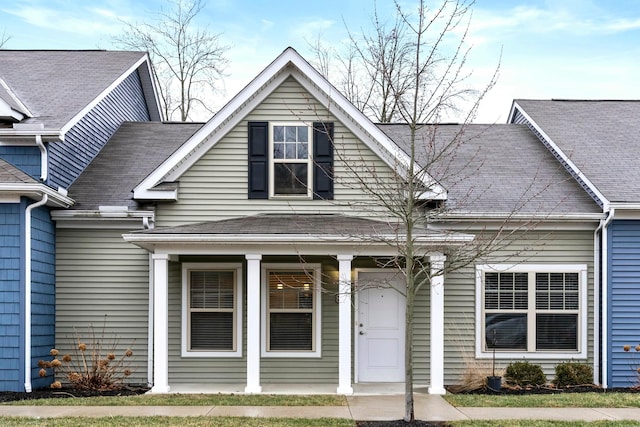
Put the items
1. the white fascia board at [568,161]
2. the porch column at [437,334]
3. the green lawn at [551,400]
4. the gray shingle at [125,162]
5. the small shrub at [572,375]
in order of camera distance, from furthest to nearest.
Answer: the gray shingle at [125,162], the white fascia board at [568,161], the small shrub at [572,375], the porch column at [437,334], the green lawn at [551,400]

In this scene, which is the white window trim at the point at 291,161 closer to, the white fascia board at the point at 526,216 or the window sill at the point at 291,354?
the white fascia board at the point at 526,216

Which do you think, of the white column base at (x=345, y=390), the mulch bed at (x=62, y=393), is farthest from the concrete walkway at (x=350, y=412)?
the white column base at (x=345, y=390)

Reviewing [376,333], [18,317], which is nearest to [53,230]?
[18,317]

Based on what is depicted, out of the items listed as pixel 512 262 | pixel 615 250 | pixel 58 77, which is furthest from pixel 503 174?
pixel 58 77

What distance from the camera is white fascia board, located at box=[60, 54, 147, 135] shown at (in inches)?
539

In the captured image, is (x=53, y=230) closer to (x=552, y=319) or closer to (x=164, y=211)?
(x=164, y=211)

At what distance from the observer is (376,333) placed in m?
Answer: 14.0

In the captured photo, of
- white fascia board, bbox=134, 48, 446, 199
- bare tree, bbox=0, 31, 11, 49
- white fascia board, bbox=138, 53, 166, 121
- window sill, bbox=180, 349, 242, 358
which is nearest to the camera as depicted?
white fascia board, bbox=134, 48, 446, 199

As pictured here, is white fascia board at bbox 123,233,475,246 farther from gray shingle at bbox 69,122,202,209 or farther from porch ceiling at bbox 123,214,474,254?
gray shingle at bbox 69,122,202,209

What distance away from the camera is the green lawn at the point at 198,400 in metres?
11.2

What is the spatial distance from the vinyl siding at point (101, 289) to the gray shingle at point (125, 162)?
70 cm

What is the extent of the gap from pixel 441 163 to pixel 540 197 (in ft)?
7.47

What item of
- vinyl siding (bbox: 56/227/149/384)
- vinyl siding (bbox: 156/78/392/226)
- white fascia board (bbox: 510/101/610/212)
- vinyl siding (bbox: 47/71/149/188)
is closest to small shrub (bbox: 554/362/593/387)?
white fascia board (bbox: 510/101/610/212)

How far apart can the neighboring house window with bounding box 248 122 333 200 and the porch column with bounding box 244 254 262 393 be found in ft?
5.70
